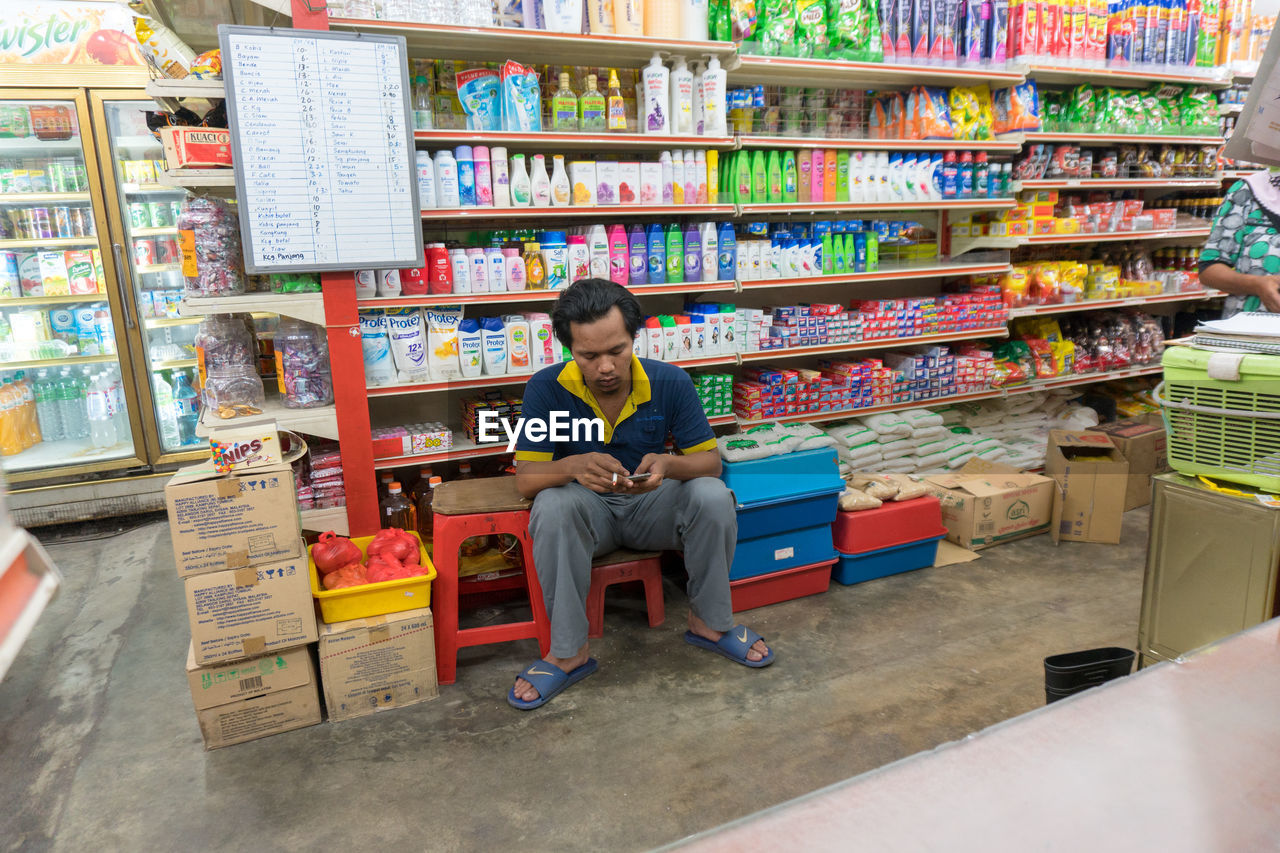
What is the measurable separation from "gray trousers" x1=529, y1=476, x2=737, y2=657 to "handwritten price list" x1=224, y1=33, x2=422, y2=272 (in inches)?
49.0

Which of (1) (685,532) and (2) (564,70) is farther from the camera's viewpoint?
(2) (564,70)

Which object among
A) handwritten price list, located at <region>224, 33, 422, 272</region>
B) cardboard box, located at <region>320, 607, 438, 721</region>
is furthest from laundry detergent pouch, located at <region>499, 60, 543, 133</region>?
cardboard box, located at <region>320, 607, 438, 721</region>

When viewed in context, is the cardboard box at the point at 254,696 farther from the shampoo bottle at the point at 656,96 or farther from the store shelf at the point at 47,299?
the store shelf at the point at 47,299

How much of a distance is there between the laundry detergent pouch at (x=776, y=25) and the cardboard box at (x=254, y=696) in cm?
337

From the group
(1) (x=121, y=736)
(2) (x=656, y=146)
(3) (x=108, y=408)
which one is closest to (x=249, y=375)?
(1) (x=121, y=736)

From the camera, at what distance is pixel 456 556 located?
9.32 feet

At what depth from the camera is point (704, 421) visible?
9.98ft

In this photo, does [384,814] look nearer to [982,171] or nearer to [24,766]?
[24,766]

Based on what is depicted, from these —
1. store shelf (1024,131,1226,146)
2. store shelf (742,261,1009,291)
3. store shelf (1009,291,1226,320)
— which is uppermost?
store shelf (1024,131,1226,146)

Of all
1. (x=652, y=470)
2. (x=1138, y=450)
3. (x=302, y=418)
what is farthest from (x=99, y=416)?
(x=1138, y=450)

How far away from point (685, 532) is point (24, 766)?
90.1 inches

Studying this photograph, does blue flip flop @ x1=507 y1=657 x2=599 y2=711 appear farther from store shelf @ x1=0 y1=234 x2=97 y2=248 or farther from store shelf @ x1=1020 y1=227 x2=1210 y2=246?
store shelf @ x1=0 y1=234 x2=97 y2=248

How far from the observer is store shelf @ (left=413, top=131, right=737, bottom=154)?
3.27m

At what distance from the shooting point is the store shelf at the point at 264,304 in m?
2.90
